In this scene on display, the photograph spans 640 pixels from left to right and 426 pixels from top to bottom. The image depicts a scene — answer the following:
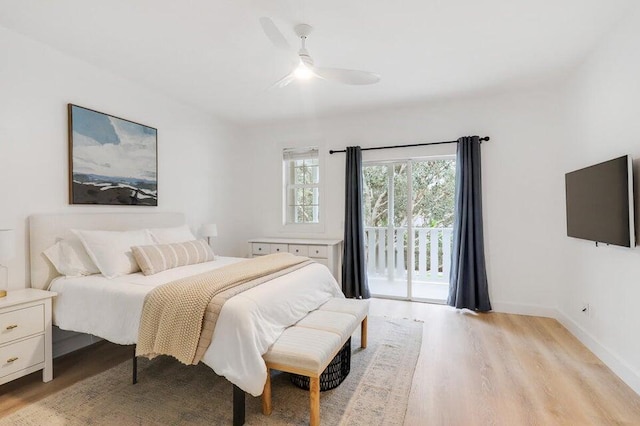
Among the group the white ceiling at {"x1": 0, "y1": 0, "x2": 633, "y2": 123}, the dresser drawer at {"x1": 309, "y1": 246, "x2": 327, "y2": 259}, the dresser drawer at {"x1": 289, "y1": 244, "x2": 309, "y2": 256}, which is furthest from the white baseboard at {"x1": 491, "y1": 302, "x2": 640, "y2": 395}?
the white ceiling at {"x1": 0, "y1": 0, "x2": 633, "y2": 123}

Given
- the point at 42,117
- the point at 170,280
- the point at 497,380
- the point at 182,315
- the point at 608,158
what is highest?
the point at 42,117

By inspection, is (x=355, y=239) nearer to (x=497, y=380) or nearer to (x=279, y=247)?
(x=279, y=247)

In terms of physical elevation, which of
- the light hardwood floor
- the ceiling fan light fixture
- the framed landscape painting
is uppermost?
the ceiling fan light fixture

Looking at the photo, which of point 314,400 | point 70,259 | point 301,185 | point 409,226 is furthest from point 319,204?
point 314,400

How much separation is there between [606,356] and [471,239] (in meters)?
1.54

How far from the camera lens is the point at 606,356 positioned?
2.47 metres

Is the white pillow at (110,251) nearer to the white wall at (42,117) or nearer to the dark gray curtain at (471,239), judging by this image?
the white wall at (42,117)

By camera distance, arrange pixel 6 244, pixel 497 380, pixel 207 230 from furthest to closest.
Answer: pixel 207 230 → pixel 497 380 → pixel 6 244

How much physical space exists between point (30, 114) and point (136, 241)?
125 cm

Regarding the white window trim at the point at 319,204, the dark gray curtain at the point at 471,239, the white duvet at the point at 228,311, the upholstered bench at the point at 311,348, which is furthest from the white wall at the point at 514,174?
the upholstered bench at the point at 311,348

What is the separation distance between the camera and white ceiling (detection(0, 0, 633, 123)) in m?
2.13

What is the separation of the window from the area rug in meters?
2.57

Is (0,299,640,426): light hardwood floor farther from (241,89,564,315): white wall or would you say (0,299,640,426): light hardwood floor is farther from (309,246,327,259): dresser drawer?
(309,246,327,259): dresser drawer

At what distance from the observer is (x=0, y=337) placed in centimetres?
201
